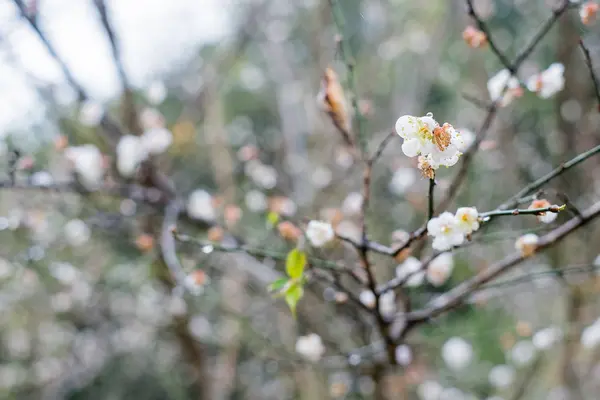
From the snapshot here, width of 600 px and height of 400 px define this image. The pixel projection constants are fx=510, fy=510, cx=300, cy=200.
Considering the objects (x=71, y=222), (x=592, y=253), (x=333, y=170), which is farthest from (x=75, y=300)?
(x=592, y=253)

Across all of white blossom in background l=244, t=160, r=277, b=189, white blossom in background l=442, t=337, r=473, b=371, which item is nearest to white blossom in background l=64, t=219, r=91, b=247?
white blossom in background l=244, t=160, r=277, b=189

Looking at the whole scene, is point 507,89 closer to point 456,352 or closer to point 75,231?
point 456,352

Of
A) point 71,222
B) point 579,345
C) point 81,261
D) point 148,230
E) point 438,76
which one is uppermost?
point 438,76

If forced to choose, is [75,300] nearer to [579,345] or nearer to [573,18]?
[579,345]

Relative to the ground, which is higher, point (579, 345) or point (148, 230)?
point (148, 230)

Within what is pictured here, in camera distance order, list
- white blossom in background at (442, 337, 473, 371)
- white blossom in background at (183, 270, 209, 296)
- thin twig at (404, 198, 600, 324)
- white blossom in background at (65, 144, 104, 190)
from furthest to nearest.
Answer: white blossom in background at (442, 337, 473, 371) → white blossom in background at (65, 144, 104, 190) → white blossom in background at (183, 270, 209, 296) → thin twig at (404, 198, 600, 324)

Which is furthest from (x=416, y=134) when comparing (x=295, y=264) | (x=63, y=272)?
(x=63, y=272)

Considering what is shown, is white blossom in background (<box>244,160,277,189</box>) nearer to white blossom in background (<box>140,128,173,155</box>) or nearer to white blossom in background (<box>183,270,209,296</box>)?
white blossom in background (<box>140,128,173,155</box>)

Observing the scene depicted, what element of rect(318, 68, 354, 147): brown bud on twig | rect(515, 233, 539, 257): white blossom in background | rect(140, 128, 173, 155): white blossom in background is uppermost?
rect(140, 128, 173, 155): white blossom in background
